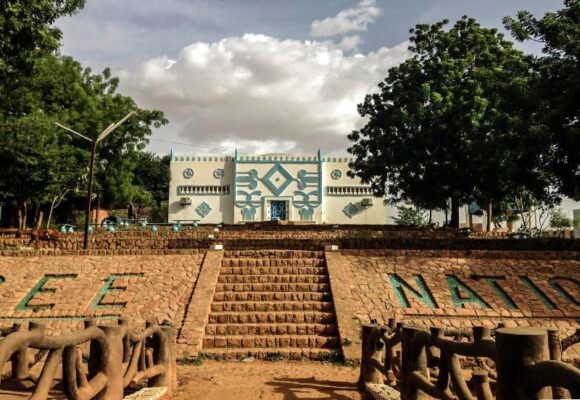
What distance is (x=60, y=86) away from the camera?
19.2m

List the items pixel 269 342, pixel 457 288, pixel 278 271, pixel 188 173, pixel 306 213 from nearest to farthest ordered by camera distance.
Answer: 1. pixel 269 342
2. pixel 457 288
3. pixel 278 271
4. pixel 306 213
5. pixel 188 173

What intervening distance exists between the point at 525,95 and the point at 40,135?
14.6 meters

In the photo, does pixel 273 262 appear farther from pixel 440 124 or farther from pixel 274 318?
pixel 440 124

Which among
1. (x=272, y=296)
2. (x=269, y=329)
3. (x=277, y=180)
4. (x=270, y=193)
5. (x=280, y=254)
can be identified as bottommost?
(x=269, y=329)

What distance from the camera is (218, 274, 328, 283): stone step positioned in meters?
9.99

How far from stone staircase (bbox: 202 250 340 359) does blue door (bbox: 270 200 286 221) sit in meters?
18.1

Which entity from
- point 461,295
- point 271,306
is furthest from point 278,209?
point 461,295

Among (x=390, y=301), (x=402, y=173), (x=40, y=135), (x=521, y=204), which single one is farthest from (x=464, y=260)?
(x=521, y=204)

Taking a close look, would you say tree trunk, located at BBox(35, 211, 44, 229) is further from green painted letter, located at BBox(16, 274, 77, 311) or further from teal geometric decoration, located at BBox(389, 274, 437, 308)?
teal geometric decoration, located at BBox(389, 274, 437, 308)

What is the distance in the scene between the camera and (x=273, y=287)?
9734 mm

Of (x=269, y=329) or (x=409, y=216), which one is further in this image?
(x=409, y=216)

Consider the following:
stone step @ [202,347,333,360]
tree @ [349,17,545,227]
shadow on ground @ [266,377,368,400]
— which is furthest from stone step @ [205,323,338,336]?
tree @ [349,17,545,227]

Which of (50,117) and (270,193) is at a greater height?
(50,117)

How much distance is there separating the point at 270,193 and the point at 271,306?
20.6m
